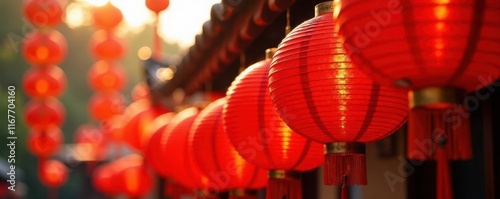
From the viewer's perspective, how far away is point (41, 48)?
11.9m

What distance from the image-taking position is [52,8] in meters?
11.3

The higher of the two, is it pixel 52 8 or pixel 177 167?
pixel 52 8

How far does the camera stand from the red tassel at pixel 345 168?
3.89m

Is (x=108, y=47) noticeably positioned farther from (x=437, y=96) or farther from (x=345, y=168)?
(x=437, y=96)

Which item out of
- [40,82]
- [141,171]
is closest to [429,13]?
[40,82]

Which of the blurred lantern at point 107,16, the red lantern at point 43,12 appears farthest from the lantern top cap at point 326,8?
the blurred lantern at point 107,16

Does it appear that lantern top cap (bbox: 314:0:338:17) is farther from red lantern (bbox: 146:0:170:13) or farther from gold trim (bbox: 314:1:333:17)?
red lantern (bbox: 146:0:170:13)

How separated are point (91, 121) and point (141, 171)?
65.7 ft

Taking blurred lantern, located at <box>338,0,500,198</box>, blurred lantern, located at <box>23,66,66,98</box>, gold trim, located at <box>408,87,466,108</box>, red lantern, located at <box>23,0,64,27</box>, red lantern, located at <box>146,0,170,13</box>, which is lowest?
gold trim, located at <box>408,87,466,108</box>

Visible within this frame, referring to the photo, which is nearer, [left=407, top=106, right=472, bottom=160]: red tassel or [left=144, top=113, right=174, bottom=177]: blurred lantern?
[left=407, top=106, right=472, bottom=160]: red tassel

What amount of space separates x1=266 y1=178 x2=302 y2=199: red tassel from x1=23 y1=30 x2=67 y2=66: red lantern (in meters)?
7.81

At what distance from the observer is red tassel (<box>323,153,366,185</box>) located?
389 cm

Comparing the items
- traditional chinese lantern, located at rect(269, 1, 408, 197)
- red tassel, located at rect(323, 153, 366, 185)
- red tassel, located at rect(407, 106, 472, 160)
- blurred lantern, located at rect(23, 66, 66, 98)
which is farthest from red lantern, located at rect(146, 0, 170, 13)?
red tassel, located at rect(407, 106, 472, 160)

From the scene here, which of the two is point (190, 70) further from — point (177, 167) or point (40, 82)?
point (40, 82)
